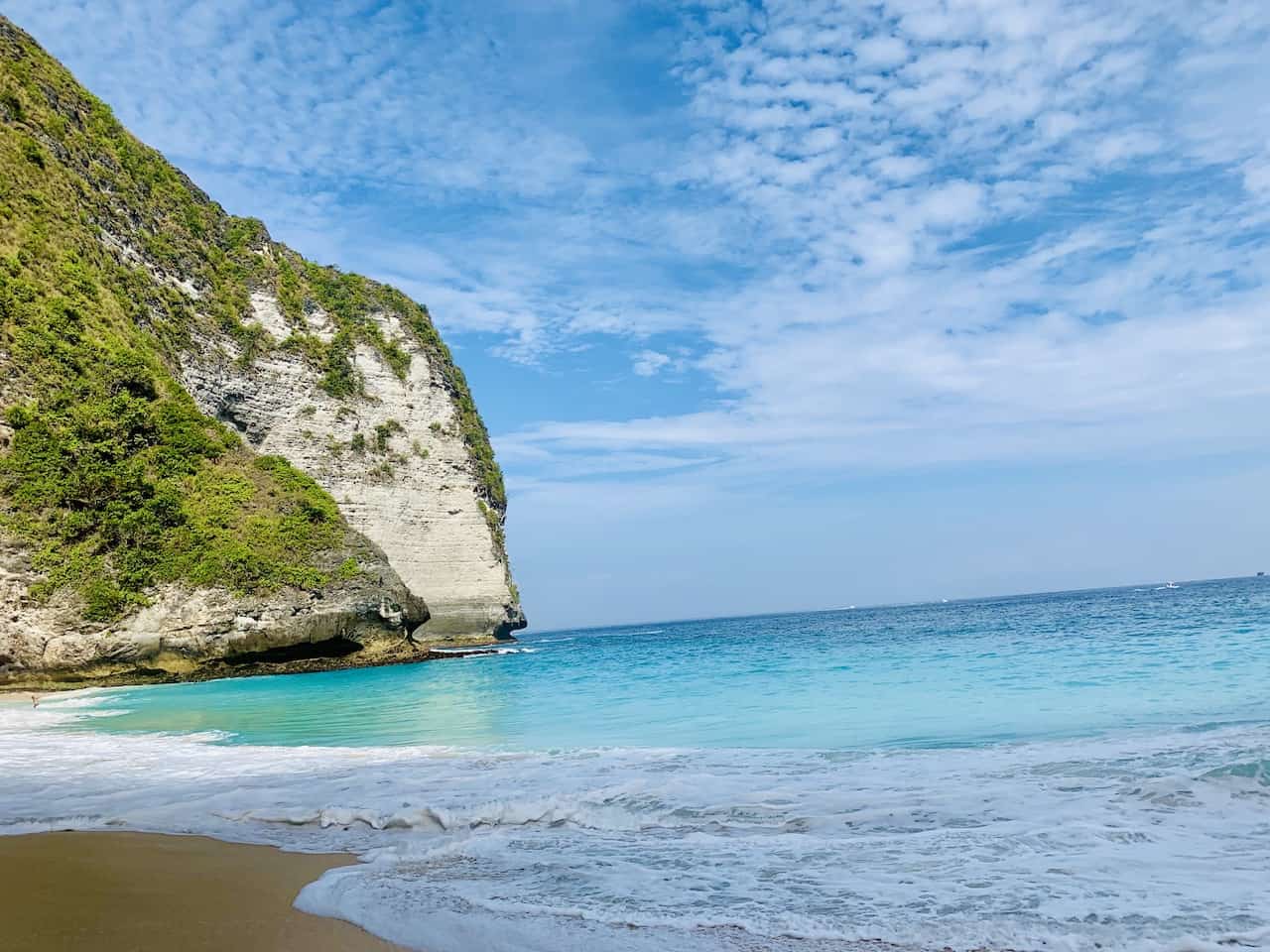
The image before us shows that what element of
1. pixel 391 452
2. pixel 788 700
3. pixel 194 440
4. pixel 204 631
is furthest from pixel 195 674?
pixel 788 700

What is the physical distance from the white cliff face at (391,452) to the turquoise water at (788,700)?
15.3 meters

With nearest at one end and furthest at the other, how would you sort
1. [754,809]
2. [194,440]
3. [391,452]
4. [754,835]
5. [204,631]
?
[754,835], [754,809], [204,631], [194,440], [391,452]

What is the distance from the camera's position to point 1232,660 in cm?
1412

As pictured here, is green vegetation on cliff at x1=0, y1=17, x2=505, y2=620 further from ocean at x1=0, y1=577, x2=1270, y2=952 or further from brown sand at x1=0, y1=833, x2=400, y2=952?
brown sand at x1=0, y1=833, x2=400, y2=952

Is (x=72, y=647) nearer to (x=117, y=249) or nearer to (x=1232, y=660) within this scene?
(x=117, y=249)

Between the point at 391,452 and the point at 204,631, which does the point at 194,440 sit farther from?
the point at 391,452

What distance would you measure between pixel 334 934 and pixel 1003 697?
1062cm

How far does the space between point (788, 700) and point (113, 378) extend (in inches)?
927

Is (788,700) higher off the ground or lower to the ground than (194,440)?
lower

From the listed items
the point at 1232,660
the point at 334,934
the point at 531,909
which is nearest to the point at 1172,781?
the point at 531,909

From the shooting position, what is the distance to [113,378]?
25641 mm

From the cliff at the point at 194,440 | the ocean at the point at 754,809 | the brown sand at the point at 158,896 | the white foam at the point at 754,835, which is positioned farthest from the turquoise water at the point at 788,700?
the brown sand at the point at 158,896

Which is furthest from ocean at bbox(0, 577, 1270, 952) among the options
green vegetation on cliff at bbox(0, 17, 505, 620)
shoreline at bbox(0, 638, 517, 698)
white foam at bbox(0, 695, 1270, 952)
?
green vegetation on cliff at bbox(0, 17, 505, 620)

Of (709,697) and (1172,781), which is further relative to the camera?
(709,697)
